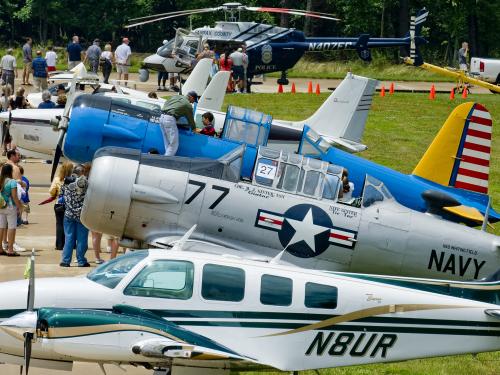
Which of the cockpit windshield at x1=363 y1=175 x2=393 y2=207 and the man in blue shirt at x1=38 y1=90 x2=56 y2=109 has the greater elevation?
the cockpit windshield at x1=363 y1=175 x2=393 y2=207

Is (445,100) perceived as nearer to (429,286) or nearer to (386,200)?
(386,200)

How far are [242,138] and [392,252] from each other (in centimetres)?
454

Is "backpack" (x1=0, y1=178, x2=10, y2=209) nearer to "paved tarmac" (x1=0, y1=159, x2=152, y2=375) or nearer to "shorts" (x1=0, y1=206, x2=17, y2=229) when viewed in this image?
"shorts" (x1=0, y1=206, x2=17, y2=229)

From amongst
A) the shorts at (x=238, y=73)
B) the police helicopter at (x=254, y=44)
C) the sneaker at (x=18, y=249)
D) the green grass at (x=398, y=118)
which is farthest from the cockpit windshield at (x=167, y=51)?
the sneaker at (x=18, y=249)

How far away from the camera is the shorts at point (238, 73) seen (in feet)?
122

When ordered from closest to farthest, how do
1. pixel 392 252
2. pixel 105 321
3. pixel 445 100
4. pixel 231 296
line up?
pixel 105 321
pixel 231 296
pixel 392 252
pixel 445 100

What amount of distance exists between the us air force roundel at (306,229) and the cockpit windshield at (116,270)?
315 centimetres

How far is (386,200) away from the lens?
1495cm

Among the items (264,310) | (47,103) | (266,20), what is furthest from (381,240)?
(266,20)

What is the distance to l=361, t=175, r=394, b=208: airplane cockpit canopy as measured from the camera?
14828 mm

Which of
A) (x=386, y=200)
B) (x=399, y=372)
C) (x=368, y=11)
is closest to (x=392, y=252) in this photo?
(x=386, y=200)

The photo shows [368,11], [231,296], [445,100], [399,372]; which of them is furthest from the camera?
[368,11]

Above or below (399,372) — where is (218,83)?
above

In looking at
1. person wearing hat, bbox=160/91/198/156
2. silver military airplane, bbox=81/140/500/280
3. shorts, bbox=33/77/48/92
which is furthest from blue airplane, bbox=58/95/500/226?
shorts, bbox=33/77/48/92
